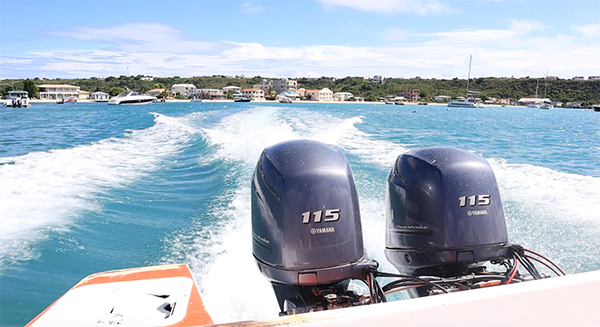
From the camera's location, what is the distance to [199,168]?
→ 19.3 feet

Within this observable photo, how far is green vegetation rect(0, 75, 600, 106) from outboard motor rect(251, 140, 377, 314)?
67135mm

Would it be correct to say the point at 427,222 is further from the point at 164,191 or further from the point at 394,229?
the point at 164,191

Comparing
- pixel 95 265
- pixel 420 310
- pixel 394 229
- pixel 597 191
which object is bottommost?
pixel 95 265

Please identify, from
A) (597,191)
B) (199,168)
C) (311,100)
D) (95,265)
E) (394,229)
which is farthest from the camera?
(311,100)

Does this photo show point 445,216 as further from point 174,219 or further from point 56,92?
point 56,92

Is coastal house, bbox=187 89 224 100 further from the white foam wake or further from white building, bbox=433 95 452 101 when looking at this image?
the white foam wake

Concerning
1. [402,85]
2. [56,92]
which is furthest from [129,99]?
[402,85]

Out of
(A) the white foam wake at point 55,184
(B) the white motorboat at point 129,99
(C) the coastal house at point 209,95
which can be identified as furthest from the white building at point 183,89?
(A) the white foam wake at point 55,184

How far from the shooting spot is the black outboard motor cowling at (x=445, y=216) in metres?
1.69

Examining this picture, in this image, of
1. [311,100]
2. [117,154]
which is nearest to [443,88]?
[311,100]

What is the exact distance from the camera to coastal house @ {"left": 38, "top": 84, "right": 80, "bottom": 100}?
201 ft

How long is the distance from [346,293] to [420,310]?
645 mm

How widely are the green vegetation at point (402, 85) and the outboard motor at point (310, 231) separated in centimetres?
6714

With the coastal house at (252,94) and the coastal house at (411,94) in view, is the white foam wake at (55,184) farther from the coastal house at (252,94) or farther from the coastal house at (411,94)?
the coastal house at (411,94)
